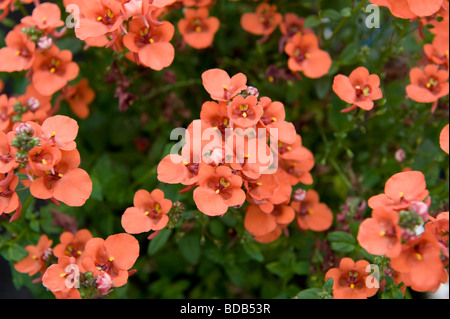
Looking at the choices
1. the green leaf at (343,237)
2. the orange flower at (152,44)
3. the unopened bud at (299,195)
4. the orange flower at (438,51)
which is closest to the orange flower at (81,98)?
the orange flower at (152,44)

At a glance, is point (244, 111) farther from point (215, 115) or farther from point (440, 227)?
point (440, 227)

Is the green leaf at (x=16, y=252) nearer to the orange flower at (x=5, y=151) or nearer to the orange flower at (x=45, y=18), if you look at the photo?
the orange flower at (x=5, y=151)

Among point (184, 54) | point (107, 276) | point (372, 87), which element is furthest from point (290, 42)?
point (107, 276)

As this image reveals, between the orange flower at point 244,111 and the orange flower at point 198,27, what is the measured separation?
0.80m

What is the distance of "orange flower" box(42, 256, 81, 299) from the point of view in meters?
1.58

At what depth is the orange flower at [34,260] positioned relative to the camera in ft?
6.19

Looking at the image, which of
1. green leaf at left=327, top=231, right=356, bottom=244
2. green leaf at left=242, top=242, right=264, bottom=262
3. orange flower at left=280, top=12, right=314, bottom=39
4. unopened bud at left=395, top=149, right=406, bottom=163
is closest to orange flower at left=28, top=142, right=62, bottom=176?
green leaf at left=242, top=242, right=264, bottom=262

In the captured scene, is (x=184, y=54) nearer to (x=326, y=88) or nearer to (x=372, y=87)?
(x=326, y=88)

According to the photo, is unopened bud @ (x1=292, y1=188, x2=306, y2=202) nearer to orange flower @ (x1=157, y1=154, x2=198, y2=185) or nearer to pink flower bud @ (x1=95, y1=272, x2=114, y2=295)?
orange flower @ (x1=157, y1=154, x2=198, y2=185)

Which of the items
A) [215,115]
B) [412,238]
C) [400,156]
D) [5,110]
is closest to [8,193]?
[5,110]

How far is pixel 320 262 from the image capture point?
2.10 meters

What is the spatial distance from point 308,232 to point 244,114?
947 millimetres

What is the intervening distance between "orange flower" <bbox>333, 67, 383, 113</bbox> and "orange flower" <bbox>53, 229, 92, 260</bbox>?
4.12 ft

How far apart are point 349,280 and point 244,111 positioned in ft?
2.68
